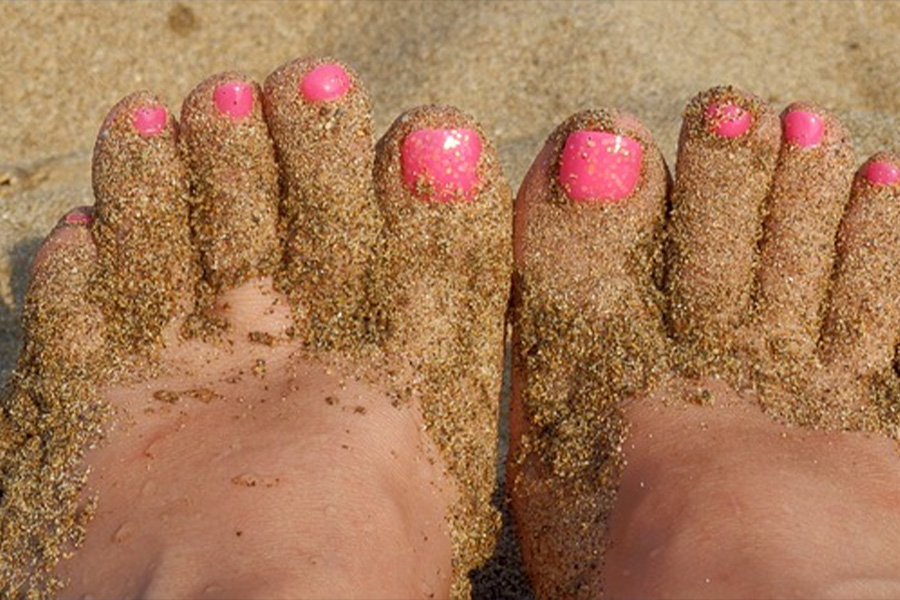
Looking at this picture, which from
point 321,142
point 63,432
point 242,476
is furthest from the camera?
point 321,142

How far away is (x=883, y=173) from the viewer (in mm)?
1836

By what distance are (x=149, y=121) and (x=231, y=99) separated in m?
0.13

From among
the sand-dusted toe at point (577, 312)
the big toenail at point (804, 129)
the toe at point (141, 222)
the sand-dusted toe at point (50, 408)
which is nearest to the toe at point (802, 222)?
the big toenail at point (804, 129)

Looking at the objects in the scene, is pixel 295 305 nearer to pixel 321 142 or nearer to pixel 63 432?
pixel 321 142

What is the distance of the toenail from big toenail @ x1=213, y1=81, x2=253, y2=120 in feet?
0.98

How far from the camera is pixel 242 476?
153 centimetres

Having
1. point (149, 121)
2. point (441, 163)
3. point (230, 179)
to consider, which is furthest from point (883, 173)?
point (149, 121)

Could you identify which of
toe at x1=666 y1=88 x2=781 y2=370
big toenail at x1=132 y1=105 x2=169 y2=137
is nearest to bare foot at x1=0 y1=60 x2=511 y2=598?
big toenail at x1=132 y1=105 x2=169 y2=137

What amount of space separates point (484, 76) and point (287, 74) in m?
0.83

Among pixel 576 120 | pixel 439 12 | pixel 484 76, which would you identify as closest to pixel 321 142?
pixel 576 120

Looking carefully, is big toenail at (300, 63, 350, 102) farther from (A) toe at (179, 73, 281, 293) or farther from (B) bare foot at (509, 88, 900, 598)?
(B) bare foot at (509, 88, 900, 598)

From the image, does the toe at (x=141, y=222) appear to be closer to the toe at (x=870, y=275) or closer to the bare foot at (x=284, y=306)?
the bare foot at (x=284, y=306)

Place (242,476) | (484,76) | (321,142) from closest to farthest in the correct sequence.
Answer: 1. (242,476)
2. (321,142)
3. (484,76)

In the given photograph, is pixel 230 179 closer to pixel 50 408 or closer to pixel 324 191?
pixel 324 191
